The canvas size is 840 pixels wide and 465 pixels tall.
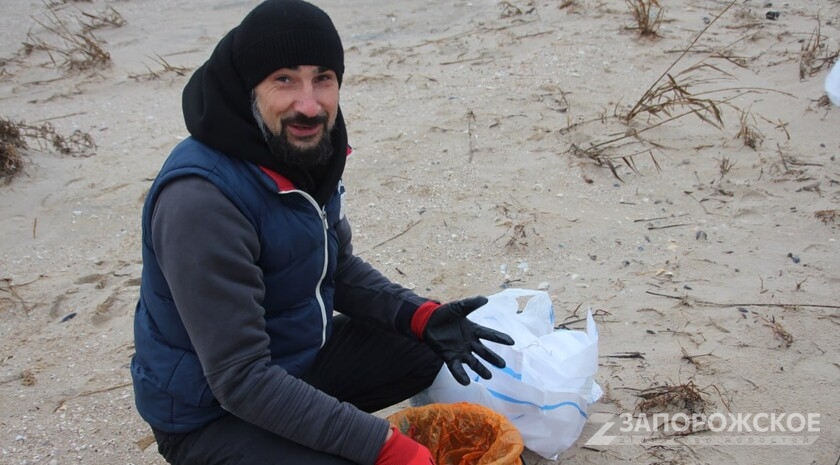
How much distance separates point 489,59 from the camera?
18.1 ft

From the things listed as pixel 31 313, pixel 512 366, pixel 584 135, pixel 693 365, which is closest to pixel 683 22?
pixel 584 135

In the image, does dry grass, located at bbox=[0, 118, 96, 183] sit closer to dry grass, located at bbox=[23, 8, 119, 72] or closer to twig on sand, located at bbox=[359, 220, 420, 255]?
dry grass, located at bbox=[23, 8, 119, 72]

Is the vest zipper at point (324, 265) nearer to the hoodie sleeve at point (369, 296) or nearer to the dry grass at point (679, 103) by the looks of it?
the hoodie sleeve at point (369, 296)

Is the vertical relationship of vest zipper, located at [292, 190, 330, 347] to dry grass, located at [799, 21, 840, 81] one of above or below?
above

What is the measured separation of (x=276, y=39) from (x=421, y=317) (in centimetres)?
95

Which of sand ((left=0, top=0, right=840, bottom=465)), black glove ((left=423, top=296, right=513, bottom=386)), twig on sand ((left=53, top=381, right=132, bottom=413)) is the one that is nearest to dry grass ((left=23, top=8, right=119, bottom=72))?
sand ((left=0, top=0, right=840, bottom=465))

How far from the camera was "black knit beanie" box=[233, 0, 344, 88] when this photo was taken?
193 centimetres

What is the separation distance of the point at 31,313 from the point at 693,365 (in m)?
2.65

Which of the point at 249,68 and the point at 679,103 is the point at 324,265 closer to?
the point at 249,68

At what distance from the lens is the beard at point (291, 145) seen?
78.7 inches

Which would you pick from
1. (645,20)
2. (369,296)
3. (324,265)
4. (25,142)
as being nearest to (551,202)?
(369,296)

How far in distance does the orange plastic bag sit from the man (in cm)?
38

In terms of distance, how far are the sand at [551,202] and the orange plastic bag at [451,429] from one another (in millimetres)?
313

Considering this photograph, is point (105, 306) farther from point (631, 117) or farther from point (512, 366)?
point (631, 117)
